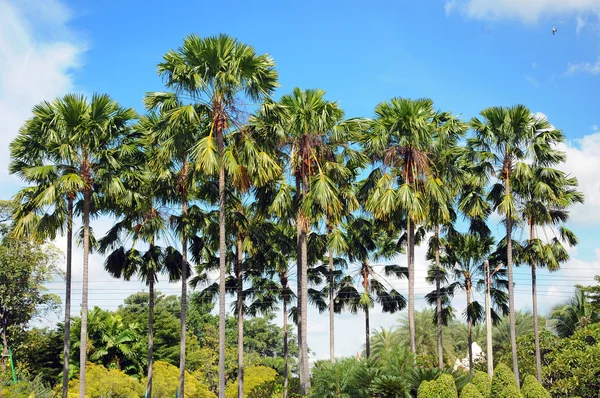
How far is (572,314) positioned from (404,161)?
2414cm

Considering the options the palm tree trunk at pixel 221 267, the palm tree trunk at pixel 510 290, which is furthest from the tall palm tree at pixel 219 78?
the palm tree trunk at pixel 510 290

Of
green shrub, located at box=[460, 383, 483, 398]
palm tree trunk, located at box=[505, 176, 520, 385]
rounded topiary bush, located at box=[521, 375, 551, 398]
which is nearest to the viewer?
green shrub, located at box=[460, 383, 483, 398]

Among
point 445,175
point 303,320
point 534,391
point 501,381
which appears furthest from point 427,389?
point 445,175

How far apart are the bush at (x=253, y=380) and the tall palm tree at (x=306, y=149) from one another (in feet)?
43.3

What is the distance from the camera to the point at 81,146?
906 inches

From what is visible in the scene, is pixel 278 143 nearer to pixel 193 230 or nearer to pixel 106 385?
pixel 193 230

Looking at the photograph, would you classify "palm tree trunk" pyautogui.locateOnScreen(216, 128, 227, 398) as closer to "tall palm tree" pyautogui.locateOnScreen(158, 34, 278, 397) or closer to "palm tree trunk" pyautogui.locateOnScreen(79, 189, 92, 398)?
"tall palm tree" pyautogui.locateOnScreen(158, 34, 278, 397)

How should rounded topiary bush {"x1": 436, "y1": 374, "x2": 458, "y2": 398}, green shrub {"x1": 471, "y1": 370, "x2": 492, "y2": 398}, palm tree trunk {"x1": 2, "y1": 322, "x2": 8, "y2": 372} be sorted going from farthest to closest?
1. palm tree trunk {"x1": 2, "y1": 322, "x2": 8, "y2": 372}
2. green shrub {"x1": 471, "y1": 370, "x2": 492, "y2": 398}
3. rounded topiary bush {"x1": 436, "y1": 374, "x2": 458, "y2": 398}

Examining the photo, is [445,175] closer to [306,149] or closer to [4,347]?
[306,149]

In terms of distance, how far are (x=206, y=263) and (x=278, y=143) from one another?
32.8ft

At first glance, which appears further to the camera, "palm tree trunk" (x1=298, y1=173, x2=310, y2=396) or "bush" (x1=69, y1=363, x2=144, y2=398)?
"bush" (x1=69, y1=363, x2=144, y2=398)

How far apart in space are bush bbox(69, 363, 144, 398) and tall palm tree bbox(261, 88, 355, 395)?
12867mm

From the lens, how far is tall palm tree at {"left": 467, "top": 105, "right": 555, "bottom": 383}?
94.9 ft

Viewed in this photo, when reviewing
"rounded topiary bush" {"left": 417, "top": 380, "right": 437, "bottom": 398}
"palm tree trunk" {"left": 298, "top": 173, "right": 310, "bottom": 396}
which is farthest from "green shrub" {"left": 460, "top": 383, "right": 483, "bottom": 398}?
"palm tree trunk" {"left": 298, "top": 173, "right": 310, "bottom": 396}
